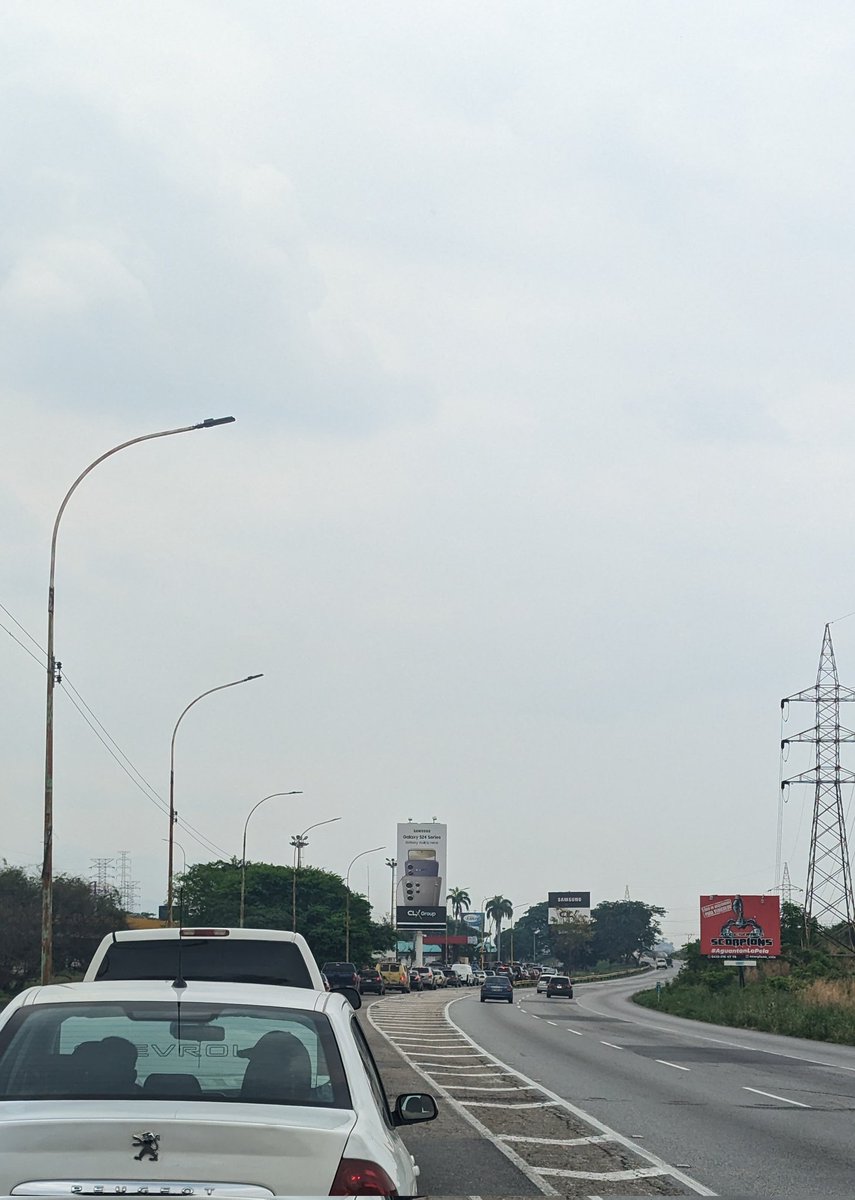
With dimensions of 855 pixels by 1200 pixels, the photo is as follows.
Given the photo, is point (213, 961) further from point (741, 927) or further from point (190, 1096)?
point (741, 927)

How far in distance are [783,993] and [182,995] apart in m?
56.9

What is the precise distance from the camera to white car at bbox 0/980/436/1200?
13.9 feet

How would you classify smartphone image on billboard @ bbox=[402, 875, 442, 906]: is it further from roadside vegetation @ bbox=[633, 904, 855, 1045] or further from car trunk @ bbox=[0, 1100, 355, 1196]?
car trunk @ bbox=[0, 1100, 355, 1196]

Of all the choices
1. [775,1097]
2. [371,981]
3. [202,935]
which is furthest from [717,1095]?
[371,981]

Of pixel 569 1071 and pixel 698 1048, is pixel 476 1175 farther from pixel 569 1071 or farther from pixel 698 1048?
pixel 698 1048

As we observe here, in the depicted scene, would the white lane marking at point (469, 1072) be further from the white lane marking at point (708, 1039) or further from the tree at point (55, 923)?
the tree at point (55, 923)

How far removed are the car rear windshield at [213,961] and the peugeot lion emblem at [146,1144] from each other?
24.9ft

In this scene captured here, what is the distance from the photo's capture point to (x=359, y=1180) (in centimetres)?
437

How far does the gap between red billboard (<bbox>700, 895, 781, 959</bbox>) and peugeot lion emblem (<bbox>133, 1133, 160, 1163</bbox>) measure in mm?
69360

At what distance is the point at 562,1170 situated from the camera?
13000 millimetres

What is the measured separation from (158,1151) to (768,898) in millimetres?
71166

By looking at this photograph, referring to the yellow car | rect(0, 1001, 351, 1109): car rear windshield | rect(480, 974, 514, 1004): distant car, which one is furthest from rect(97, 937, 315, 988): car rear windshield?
the yellow car

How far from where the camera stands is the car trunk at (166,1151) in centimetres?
422

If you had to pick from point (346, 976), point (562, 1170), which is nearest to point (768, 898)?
point (346, 976)
